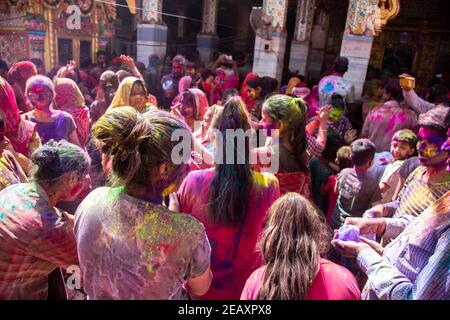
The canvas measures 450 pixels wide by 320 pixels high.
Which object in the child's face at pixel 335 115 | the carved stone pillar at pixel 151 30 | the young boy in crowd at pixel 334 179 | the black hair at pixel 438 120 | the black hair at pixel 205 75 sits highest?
the carved stone pillar at pixel 151 30

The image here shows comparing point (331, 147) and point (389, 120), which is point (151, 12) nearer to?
point (389, 120)

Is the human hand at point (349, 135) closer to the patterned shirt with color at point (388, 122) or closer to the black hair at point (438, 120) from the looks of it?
the patterned shirt with color at point (388, 122)

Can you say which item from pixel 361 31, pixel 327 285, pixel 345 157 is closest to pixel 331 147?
pixel 345 157

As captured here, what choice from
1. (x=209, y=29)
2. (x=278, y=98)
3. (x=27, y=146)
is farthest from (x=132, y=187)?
(x=209, y=29)

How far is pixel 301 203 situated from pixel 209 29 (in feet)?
35.4

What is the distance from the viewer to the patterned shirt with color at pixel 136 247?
1.18m

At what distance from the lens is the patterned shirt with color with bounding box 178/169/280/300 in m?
1.68

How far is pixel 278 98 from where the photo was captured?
2229 millimetres

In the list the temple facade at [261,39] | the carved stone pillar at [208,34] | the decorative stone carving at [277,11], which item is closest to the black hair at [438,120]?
the temple facade at [261,39]

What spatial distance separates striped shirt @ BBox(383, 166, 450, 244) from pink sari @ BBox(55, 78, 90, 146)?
264cm

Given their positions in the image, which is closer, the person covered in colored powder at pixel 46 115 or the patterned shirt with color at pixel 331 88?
the person covered in colored powder at pixel 46 115
